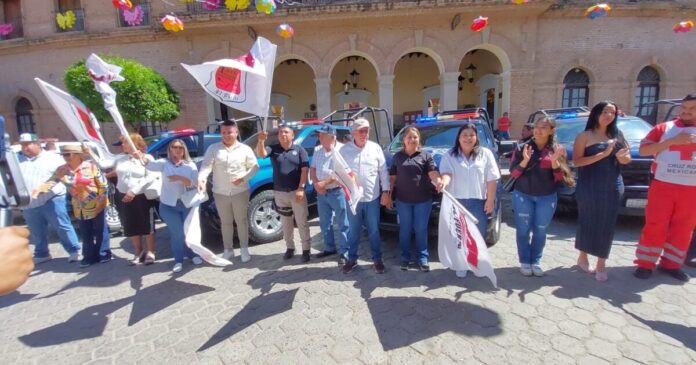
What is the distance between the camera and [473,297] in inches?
126

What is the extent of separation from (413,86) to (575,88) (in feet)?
23.4

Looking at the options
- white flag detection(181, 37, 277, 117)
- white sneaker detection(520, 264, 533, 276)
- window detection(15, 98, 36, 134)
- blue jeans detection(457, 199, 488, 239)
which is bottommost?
white sneaker detection(520, 264, 533, 276)

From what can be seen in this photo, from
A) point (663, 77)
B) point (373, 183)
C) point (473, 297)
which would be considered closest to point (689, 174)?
point (473, 297)

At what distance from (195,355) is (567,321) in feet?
10.2

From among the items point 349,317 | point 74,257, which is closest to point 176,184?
point 74,257

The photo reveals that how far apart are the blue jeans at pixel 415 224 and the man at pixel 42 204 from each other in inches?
183

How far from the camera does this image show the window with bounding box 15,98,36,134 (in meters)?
16.8

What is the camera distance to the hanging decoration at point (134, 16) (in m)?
14.5

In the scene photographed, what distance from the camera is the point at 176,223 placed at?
420 centimetres

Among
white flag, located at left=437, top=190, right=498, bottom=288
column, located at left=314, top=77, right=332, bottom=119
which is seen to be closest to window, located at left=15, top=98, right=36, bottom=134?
column, located at left=314, top=77, right=332, bottom=119

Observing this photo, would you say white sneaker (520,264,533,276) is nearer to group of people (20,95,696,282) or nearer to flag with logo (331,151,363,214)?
group of people (20,95,696,282)

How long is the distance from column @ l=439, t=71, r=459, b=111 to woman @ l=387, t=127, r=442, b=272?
11026 millimetres

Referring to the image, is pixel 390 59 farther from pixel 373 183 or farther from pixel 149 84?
pixel 373 183

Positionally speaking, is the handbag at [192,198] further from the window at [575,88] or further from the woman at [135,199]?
the window at [575,88]
